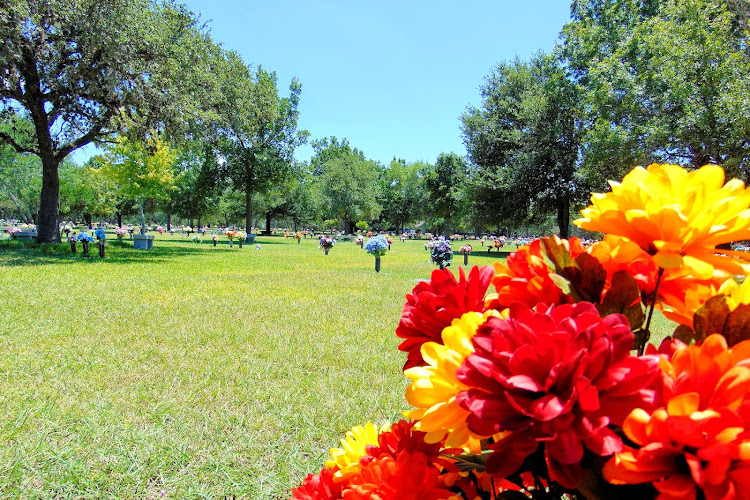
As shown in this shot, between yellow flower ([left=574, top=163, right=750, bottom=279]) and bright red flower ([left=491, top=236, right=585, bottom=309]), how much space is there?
0.32ft

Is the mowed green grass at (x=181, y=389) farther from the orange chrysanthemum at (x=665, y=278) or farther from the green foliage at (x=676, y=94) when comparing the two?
the green foliage at (x=676, y=94)

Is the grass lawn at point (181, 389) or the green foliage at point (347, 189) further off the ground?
the green foliage at point (347, 189)

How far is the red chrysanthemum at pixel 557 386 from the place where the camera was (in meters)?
0.49

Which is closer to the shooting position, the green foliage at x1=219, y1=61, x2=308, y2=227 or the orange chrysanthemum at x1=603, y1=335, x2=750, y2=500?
the orange chrysanthemum at x1=603, y1=335, x2=750, y2=500

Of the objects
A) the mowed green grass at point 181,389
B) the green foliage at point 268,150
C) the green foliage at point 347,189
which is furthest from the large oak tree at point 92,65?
the green foliage at point 347,189

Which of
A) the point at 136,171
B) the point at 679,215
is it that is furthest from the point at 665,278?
the point at 136,171

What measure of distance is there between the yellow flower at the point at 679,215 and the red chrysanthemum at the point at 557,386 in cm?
18

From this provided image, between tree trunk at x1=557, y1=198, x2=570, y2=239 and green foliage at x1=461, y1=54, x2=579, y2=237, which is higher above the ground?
green foliage at x1=461, y1=54, x2=579, y2=237

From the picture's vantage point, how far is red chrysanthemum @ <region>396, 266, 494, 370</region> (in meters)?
0.85

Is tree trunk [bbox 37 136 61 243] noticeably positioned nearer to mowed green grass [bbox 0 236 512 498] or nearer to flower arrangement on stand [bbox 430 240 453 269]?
mowed green grass [bbox 0 236 512 498]

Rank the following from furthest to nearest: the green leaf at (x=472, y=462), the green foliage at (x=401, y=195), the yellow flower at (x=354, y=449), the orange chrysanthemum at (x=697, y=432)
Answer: the green foliage at (x=401, y=195), the yellow flower at (x=354, y=449), the green leaf at (x=472, y=462), the orange chrysanthemum at (x=697, y=432)

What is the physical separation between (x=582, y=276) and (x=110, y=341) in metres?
5.46

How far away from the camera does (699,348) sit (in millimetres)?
500

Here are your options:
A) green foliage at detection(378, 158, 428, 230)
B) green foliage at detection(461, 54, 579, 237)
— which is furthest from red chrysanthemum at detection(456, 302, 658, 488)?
green foliage at detection(378, 158, 428, 230)
